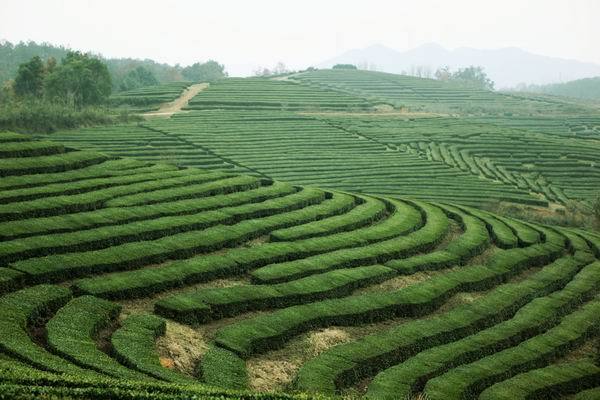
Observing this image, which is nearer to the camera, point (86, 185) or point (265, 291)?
point (265, 291)

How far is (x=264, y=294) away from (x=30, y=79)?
3387 inches

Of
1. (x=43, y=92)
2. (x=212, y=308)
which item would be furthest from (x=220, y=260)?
(x=43, y=92)

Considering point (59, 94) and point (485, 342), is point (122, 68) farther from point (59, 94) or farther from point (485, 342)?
point (485, 342)

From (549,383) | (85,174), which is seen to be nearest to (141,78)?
(85,174)

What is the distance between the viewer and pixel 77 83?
315ft

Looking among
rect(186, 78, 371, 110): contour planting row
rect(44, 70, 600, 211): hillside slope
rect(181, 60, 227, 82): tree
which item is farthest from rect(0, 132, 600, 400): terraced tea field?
rect(181, 60, 227, 82): tree

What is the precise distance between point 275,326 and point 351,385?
3.49 metres

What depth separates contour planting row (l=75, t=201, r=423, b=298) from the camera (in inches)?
1004

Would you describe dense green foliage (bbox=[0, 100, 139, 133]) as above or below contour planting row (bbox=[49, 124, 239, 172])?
above

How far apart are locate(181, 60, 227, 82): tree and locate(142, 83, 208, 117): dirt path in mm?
67300

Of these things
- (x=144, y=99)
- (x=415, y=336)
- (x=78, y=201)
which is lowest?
(x=415, y=336)

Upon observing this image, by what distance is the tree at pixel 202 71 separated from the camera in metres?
189

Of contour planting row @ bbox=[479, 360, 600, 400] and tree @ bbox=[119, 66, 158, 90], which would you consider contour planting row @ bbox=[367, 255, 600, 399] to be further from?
tree @ bbox=[119, 66, 158, 90]

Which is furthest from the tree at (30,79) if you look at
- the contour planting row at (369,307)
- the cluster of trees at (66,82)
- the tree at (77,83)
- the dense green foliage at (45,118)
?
the contour planting row at (369,307)
